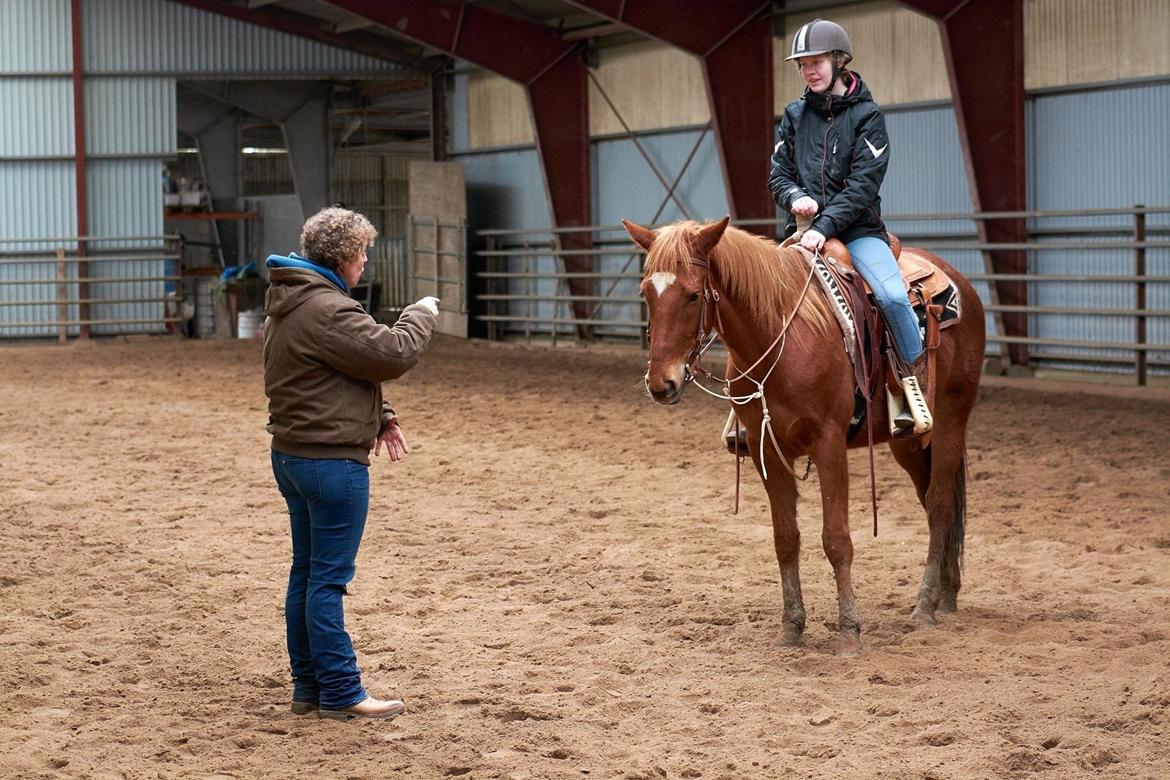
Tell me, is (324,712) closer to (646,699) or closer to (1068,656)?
(646,699)

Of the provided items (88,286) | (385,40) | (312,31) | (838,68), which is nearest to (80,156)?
(88,286)

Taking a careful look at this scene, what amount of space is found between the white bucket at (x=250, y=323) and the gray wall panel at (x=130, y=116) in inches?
120

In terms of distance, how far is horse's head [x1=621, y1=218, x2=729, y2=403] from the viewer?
192 inches

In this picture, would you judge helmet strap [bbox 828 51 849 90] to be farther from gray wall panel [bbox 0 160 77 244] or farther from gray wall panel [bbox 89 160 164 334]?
gray wall panel [bbox 0 160 77 244]

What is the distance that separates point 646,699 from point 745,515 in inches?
135

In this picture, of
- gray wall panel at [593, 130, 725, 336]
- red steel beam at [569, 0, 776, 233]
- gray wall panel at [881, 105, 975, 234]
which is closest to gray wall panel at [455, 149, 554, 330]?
gray wall panel at [593, 130, 725, 336]

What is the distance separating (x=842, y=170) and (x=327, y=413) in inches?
93.1

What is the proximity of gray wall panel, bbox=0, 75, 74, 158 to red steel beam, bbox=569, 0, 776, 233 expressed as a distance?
33.4ft

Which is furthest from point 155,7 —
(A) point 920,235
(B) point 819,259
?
(B) point 819,259

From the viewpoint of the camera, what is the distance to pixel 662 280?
16.2ft

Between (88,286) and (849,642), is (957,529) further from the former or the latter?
(88,286)

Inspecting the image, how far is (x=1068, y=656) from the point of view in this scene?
5148mm

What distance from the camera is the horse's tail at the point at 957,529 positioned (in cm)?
593

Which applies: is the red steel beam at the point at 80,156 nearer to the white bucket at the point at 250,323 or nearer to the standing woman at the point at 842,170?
the white bucket at the point at 250,323
